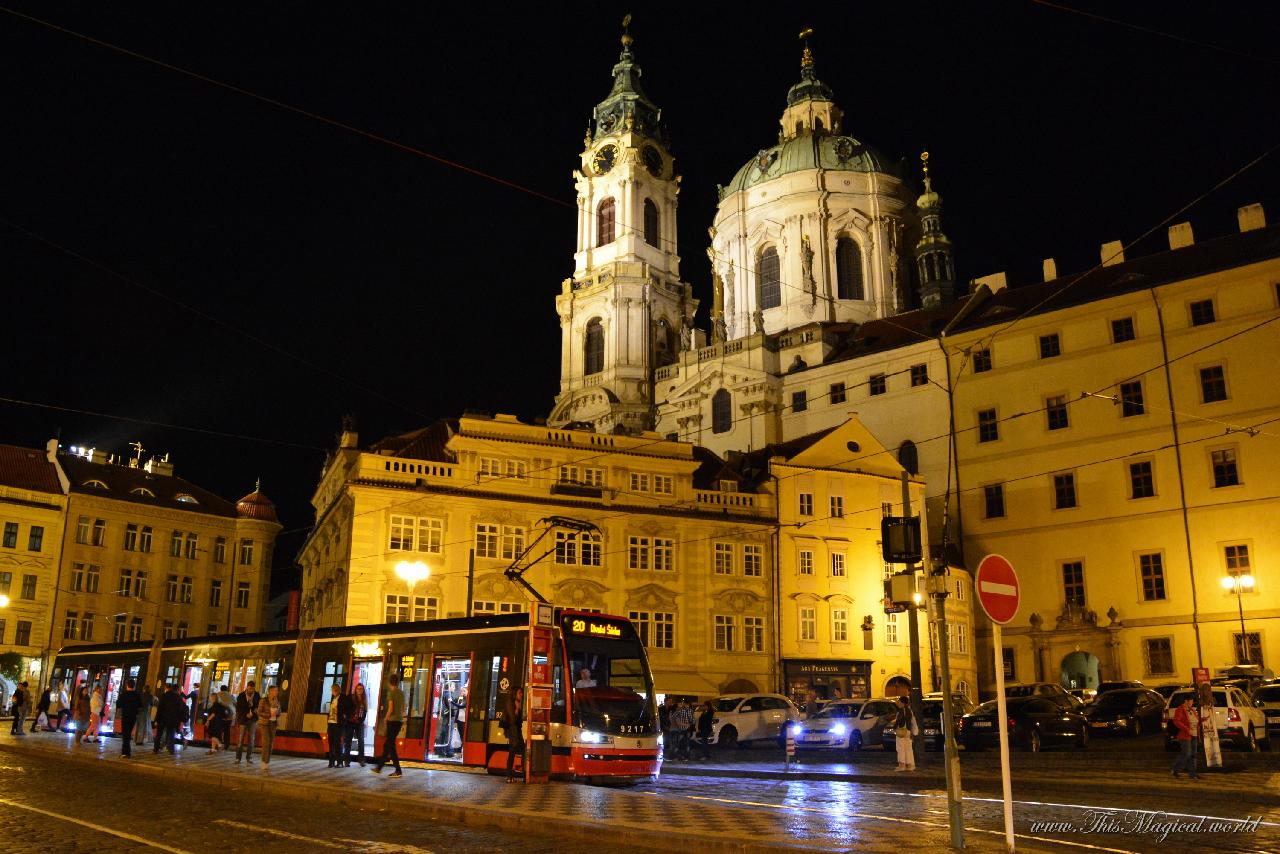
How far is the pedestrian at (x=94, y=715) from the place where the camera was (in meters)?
30.5

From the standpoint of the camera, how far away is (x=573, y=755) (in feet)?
65.0

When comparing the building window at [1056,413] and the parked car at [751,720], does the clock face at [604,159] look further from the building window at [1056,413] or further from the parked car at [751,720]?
the parked car at [751,720]

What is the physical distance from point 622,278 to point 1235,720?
191ft

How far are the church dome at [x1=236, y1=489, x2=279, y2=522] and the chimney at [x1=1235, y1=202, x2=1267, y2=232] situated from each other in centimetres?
5526

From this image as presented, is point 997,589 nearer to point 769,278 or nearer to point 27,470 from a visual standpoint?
point 27,470

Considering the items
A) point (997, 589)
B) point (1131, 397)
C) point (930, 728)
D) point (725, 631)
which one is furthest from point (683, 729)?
point (1131, 397)

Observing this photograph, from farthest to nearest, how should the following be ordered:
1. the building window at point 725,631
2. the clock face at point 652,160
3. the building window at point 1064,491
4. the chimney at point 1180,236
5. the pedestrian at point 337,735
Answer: the clock face at point 652,160, the chimney at point 1180,236, the building window at point 1064,491, the building window at point 725,631, the pedestrian at point 337,735

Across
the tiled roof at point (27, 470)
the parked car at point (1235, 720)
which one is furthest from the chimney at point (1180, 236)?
the tiled roof at point (27, 470)

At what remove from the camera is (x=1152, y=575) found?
154ft

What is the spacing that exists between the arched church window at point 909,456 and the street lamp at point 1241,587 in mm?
16493

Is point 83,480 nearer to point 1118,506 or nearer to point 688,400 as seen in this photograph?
point 688,400

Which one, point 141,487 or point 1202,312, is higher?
point 1202,312

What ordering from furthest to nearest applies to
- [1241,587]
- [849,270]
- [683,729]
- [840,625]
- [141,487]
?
[849,270] < [141,487] < [840,625] < [1241,587] < [683,729]

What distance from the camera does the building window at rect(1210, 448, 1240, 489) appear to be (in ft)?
149
